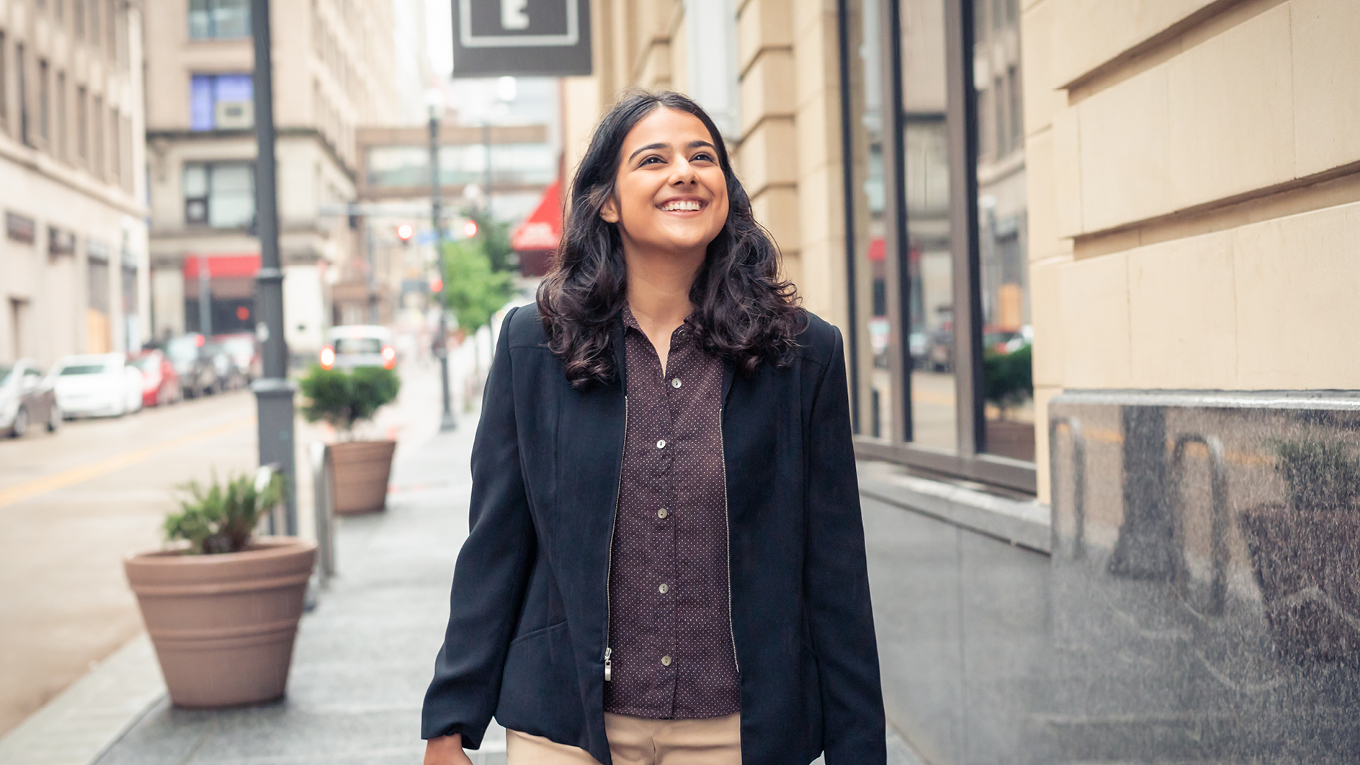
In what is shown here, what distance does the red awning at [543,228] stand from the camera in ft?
70.7

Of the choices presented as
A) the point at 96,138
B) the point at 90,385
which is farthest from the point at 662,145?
the point at 96,138

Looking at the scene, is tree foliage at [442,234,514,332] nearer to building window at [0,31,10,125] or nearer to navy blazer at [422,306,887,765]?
building window at [0,31,10,125]

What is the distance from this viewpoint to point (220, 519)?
646 cm

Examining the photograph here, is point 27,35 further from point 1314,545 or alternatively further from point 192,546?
point 1314,545

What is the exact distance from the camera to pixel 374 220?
90125 millimetres

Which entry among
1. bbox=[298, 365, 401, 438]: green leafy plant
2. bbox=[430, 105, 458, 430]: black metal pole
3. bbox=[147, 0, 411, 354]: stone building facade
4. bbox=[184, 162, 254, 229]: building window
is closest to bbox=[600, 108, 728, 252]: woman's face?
bbox=[298, 365, 401, 438]: green leafy plant

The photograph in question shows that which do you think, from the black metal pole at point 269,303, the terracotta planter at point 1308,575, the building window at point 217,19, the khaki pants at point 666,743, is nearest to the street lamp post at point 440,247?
the black metal pole at point 269,303

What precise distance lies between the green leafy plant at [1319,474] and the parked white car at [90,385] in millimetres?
32557

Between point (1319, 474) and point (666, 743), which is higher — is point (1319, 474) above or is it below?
above

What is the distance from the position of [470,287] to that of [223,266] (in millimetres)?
34688

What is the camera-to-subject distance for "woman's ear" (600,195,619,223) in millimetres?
2428

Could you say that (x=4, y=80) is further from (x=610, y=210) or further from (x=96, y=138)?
(x=610, y=210)

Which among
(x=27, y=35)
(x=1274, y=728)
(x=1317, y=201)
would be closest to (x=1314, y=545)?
(x=1274, y=728)

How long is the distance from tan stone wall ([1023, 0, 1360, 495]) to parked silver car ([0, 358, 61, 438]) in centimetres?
2575
